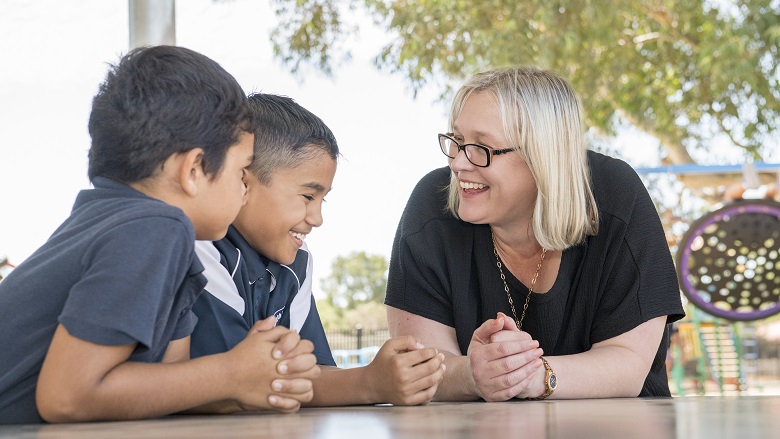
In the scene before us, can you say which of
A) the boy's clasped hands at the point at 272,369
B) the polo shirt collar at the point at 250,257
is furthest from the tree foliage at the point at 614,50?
the boy's clasped hands at the point at 272,369

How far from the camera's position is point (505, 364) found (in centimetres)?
195

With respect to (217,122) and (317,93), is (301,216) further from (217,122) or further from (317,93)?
(317,93)

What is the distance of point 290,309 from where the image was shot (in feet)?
6.63

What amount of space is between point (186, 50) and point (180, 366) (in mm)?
592

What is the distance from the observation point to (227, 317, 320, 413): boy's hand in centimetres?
137

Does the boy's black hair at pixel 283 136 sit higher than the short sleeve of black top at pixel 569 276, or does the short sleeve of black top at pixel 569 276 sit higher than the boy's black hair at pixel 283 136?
the boy's black hair at pixel 283 136

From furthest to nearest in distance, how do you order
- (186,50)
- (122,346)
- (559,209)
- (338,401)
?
(559,209) → (338,401) → (186,50) → (122,346)

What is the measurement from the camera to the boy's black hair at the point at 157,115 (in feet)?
4.89

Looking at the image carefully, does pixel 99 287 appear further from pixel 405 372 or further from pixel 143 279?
pixel 405 372

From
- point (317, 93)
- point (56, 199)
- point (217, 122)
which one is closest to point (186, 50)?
point (217, 122)

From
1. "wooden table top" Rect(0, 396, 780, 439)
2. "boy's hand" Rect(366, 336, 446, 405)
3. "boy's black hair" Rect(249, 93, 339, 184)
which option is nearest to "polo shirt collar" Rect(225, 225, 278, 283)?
"boy's black hair" Rect(249, 93, 339, 184)

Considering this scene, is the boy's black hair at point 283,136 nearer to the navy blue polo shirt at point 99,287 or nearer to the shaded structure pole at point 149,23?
the shaded structure pole at point 149,23

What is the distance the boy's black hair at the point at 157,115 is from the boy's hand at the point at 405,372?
460 millimetres

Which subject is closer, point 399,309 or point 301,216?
point 301,216
